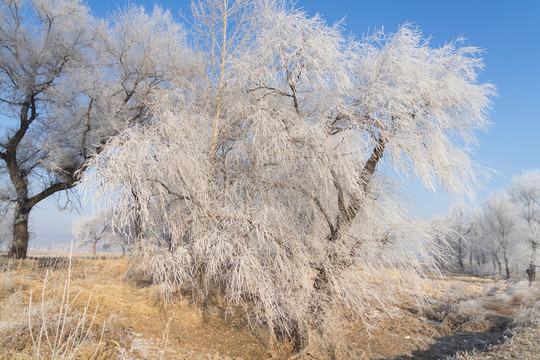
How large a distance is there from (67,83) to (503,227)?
29.8m

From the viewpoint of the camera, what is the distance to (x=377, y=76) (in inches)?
238

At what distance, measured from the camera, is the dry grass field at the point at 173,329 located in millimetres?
4398

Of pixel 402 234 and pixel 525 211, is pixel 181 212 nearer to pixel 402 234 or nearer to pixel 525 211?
pixel 402 234

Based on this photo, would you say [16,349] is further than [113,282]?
No

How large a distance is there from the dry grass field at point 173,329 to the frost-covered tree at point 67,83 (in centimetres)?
525

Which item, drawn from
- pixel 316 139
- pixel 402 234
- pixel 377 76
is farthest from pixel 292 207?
pixel 377 76

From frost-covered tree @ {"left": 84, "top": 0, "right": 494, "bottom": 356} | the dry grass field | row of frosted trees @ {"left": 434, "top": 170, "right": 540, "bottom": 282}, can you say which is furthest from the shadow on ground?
row of frosted trees @ {"left": 434, "top": 170, "right": 540, "bottom": 282}

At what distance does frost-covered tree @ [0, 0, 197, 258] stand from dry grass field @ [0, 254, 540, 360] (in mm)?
5247

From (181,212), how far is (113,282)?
8.91 ft

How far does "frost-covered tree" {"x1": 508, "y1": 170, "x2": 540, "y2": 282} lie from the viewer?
21281 millimetres

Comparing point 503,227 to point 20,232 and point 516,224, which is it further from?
point 20,232

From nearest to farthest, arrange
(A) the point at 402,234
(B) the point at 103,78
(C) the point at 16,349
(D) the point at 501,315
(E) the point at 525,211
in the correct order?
1. (C) the point at 16,349
2. (A) the point at 402,234
3. (D) the point at 501,315
4. (B) the point at 103,78
5. (E) the point at 525,211

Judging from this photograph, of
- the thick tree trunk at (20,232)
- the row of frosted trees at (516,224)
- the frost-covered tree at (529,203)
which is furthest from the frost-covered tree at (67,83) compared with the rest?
the frost-covered tree at (529,203)

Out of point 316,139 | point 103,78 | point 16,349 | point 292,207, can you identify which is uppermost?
point 103,78
